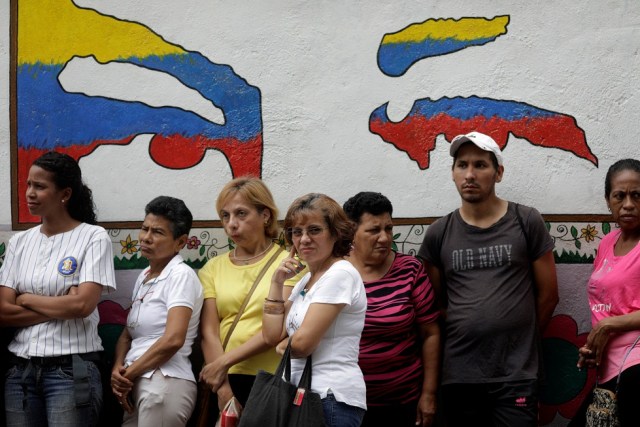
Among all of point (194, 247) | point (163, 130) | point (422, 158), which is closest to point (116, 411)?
point (194, 247)

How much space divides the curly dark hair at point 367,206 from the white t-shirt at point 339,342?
3.04 ft

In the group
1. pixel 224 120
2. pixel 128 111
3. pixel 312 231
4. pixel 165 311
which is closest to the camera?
pixel 312 231

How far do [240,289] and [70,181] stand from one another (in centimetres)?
110

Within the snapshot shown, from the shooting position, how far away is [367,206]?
4547mm

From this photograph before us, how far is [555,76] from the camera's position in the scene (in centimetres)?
502

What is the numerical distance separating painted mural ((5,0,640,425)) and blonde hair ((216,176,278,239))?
484 mm

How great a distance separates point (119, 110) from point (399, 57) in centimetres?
182

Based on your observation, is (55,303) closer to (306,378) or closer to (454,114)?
(306,378)

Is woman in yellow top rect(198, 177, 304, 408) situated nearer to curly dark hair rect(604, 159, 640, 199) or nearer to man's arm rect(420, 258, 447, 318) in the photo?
man's arm rect(420, 258, 447, 318)

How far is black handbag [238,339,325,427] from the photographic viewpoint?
11.1 ft

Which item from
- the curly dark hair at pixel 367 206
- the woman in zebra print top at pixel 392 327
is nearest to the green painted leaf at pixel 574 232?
the woman in zebra print top at pixel 392 327

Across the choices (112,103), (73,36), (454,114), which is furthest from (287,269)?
(73,36)

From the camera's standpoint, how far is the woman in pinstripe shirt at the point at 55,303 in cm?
439

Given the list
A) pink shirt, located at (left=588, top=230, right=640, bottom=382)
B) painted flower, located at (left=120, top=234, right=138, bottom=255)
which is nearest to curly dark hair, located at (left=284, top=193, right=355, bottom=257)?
pink shirt, located at (left=588, top=230, right=640, bottom=382)
